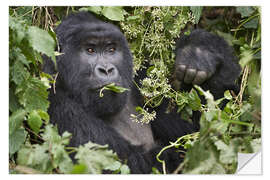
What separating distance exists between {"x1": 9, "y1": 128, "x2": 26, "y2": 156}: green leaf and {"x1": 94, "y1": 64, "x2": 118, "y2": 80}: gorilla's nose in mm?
523

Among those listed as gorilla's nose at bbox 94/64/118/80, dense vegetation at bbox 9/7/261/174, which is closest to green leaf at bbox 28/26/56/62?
dense vegetation at bbox 9/7/261/174

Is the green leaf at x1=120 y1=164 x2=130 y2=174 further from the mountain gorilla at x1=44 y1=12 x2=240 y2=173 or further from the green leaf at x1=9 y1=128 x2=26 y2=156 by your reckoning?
the green leaf at x1=9 y1=128 x2=26 y2=156

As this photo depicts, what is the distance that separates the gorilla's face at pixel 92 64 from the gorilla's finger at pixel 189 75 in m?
0.42

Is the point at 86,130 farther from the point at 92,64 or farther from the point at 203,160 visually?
the point at 203,160

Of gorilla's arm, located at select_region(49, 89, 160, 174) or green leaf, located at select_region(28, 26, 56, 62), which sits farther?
gorilla's arm, located at select_region(49, 89, 160, 174)

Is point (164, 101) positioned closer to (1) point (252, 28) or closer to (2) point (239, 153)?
(1) point (252, 28)

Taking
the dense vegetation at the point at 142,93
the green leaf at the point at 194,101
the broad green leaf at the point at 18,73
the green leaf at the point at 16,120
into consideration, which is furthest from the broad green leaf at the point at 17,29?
the green leaf at the point at 194,101

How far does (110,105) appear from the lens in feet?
8.32

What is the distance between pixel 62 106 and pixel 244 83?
115 centimetres

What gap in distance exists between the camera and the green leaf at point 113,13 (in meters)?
2.61

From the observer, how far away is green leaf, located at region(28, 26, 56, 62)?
205 cm

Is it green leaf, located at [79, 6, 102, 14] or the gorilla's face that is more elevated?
green leaf, located at [79, 6, 102, 14]

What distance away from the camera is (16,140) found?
6.98 ft

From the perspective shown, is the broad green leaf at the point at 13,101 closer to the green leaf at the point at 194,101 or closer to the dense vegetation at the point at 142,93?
the dense vegetation at the point at 142,93
